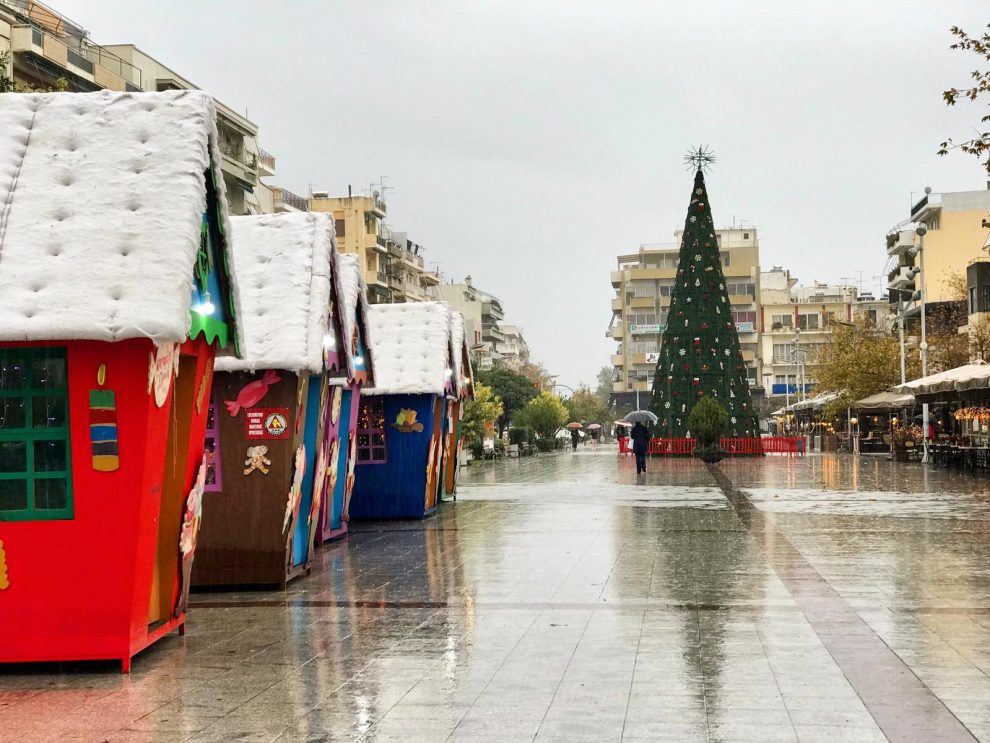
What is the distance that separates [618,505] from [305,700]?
15995 millimetres

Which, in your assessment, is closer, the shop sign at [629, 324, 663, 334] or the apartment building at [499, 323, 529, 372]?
the shop sign at [629, 324, 663, 334]

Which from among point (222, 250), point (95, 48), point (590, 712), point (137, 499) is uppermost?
point (95, 48)

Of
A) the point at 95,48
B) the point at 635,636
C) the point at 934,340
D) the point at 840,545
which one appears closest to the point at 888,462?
the point at 934,340

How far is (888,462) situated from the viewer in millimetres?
42625

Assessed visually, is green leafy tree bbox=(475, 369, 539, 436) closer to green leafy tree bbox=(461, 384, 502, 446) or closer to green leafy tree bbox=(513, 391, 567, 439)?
green leafy tree bbox=(513, 391, 567, 439)

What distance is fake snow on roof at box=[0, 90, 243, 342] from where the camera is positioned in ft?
26.8

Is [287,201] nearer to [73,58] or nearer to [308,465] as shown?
[73,58]

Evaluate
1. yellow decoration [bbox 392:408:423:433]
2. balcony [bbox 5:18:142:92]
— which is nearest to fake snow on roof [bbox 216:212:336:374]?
yellow decoration [bbox 392:408:423:433]

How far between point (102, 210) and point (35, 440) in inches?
64.5

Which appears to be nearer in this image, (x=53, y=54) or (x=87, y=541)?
(x=87, y=541)

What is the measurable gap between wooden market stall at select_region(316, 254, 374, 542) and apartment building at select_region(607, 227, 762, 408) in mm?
93777

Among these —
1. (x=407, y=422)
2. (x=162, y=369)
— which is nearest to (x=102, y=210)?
(x=162, y=369)

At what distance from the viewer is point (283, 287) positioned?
1295 centimetres

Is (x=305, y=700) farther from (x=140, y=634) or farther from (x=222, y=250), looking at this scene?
(x=222, y=250)
